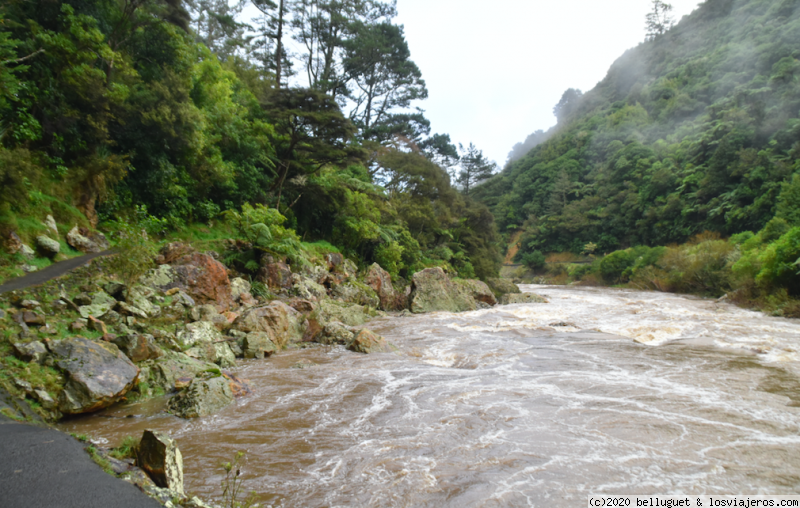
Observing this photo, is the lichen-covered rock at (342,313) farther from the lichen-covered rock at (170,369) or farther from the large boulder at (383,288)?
the lichen-covered rock at (170,369)

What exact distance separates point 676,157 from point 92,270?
205 feet

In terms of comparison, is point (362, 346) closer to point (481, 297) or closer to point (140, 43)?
point (140, 43)

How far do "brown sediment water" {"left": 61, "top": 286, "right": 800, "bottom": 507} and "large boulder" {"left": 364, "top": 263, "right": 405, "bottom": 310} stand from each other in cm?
→ 905

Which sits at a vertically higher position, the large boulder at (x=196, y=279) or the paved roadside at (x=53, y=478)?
the large boulder at (x=196, y=279)

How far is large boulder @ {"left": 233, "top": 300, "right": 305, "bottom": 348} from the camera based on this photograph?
928 cm

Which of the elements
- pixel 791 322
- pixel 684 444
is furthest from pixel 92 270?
pixel 791 322

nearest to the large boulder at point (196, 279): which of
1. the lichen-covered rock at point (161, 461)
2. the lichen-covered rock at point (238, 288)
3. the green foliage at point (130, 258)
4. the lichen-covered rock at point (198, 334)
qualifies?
the lichen-covered rock at point (238, 288)

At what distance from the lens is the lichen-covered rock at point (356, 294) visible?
16.1 m

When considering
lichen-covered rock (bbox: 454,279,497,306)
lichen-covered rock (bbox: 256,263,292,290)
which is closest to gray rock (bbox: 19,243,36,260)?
lichen-covered rock (bbox: 256,263,292,290)

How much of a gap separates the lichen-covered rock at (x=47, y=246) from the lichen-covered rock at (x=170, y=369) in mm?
4063

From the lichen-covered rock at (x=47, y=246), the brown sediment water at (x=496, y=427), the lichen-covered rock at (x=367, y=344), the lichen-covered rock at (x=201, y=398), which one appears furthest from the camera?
the lichen-covered rock at (x=367, y=344)

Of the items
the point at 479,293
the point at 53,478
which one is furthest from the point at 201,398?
the point at 479,293

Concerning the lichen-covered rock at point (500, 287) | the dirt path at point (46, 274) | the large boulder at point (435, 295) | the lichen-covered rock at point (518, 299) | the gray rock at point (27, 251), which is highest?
the gray rock at point (27, 251)

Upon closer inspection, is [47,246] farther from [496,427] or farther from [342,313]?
[496,427]
